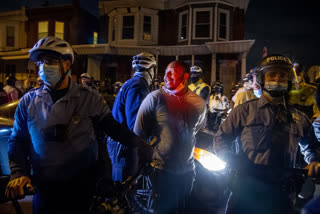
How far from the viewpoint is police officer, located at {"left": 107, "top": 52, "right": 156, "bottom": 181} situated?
3.89 m

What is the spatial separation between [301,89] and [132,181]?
16.3 feet

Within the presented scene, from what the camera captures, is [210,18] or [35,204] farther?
[210,18]

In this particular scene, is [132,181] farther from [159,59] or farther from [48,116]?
[159,59]

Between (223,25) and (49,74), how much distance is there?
19.3 metres

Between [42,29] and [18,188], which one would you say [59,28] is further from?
[18,188]

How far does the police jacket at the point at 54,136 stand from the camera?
2326 millimetres

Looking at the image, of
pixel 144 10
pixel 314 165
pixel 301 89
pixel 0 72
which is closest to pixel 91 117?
pixel 314 165

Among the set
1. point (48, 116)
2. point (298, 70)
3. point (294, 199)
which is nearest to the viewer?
point (48, 116)

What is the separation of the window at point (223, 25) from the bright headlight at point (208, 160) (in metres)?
17.0

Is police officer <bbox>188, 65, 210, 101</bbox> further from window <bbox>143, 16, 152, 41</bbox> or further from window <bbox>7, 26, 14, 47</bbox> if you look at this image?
window <bbox>7, 26, 14, 47</bbox>

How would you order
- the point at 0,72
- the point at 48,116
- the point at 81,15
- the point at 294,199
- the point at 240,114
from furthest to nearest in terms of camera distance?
the point at 0,72
the point at 81,15
the point at 240,114
the point at 294,199
the point at 48,116

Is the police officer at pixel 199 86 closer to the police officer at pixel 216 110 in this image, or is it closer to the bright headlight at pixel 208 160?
the bright headlight at pixel 208 160

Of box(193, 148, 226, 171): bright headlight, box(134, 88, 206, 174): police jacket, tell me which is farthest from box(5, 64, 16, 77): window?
box(134, 88, 206, 174): police jacket

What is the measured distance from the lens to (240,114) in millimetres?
3076
